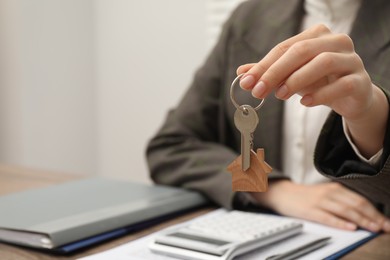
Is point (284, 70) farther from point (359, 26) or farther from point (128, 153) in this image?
point (128, 153)

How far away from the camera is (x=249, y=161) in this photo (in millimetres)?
562

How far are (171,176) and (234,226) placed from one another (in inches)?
12.0

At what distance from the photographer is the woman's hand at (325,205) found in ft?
2.57

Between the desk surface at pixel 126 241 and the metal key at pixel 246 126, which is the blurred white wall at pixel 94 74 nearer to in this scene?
the desk surface at pixel 126 241

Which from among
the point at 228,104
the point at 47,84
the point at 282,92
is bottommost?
the point at 47,84

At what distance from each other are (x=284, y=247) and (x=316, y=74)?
221mm

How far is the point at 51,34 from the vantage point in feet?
6.75

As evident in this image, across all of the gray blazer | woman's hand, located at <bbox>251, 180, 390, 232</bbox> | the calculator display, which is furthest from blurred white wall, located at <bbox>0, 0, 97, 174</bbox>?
the calculator display

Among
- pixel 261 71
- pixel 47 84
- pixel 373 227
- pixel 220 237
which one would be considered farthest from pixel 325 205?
pixel 47 84

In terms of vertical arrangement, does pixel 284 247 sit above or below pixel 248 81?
below

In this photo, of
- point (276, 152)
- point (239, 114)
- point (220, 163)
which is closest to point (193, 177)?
point (220, 163)

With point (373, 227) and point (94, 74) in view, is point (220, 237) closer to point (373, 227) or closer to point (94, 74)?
point (373, 227)

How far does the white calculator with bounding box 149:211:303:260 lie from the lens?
621mm

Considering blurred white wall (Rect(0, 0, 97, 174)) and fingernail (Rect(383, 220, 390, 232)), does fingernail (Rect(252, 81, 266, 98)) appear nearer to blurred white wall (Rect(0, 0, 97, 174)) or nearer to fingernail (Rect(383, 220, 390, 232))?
fingernail (Rect(383, 220, 390, 232))
